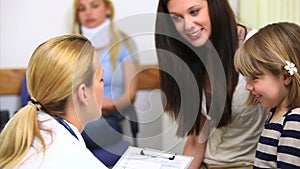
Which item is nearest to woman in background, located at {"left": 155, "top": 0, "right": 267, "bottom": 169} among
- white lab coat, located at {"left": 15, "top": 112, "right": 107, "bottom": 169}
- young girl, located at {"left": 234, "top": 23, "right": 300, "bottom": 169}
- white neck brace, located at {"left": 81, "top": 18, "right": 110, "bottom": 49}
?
young girl, located at {"left": 234, "top": 23, "right": 300, "bottom": 169}

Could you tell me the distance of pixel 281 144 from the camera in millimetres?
1213

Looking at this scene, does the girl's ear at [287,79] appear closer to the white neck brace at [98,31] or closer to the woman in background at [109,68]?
the woman in background at [109,68]

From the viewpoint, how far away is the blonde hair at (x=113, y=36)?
6.79 ft

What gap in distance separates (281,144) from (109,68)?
44.2 inches

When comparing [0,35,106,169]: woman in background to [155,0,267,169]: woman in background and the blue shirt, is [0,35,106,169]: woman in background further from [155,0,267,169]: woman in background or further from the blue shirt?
the blue shirt

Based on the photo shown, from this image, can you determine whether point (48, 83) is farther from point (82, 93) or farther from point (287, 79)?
point (287, 79)

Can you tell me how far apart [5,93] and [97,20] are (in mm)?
629

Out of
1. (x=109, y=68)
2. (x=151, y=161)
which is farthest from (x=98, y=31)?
(x=151, y=161)

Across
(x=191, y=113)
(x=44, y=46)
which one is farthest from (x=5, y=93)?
(x=44, y=46)

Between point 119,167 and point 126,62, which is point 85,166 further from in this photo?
point 126,62

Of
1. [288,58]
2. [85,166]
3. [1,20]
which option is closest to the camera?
[85,166]

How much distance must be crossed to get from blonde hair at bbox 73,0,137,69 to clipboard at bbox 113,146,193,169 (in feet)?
2.65

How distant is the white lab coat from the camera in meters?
0.97

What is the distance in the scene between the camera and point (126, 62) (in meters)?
2.13
